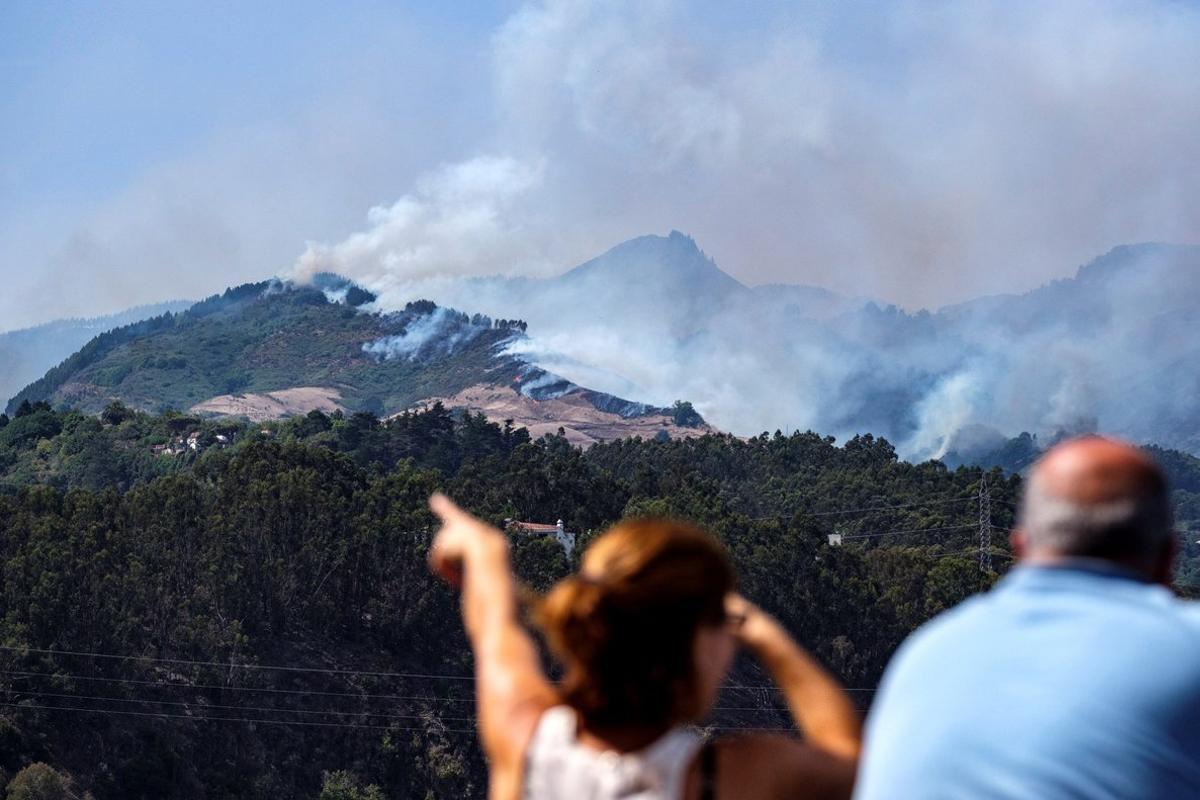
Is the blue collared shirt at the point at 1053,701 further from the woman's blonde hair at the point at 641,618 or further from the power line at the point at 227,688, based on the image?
the power line at the point at 227,688

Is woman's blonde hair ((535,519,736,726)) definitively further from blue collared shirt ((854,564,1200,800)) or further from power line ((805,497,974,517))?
power line ((805,497,974,517))

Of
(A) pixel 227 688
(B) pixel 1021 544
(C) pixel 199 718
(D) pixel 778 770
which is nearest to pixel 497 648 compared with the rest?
(D) pixel 778 770

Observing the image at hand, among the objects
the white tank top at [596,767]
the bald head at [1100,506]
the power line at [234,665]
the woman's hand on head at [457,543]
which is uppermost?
the bald head at [1100,506]

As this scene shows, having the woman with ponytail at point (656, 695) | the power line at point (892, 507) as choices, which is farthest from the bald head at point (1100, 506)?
the power line at point (892, 507)

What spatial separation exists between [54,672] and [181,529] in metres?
10.6

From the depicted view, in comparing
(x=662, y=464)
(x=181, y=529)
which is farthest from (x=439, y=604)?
(x=662, y=464)

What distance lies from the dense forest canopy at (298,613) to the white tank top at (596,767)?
148ft

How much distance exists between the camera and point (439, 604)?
2557 inches

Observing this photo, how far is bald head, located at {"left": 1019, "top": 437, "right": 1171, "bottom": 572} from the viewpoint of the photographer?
10.3 ft

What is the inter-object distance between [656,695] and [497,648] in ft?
1.65

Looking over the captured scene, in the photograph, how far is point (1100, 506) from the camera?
124 inches

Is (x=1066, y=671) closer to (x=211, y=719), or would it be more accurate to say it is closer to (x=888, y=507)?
(x=211, y=719)

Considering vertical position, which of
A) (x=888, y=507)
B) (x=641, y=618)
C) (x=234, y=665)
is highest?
(x=888, y=507)

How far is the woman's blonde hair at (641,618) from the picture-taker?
3.31 m
